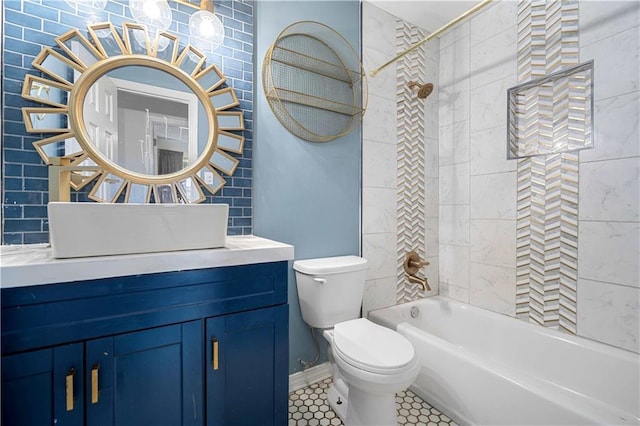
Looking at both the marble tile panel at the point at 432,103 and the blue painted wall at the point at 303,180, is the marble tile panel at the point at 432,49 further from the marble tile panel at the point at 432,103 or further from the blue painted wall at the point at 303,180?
the blue painted wall at the point at 303,180

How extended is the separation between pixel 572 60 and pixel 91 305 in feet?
8.37

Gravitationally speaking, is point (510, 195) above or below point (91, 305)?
above

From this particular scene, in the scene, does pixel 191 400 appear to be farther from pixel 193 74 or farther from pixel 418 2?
pixel 418 2

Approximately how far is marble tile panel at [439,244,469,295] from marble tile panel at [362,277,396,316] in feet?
1.66

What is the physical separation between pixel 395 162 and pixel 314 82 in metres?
Result: 0.81

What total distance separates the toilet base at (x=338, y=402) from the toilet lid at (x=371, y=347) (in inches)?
15.6

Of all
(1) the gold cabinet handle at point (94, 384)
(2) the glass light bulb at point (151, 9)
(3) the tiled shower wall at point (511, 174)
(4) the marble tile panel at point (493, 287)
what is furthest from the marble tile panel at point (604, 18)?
(1) the gold cabinet handle at point (94, 384)

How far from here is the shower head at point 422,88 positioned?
6.89ft

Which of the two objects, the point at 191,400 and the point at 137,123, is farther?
the point at 137,123

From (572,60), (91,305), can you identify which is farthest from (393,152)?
(91,305)

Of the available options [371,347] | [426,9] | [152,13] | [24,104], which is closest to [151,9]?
[152,13]

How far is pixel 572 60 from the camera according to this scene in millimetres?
1613

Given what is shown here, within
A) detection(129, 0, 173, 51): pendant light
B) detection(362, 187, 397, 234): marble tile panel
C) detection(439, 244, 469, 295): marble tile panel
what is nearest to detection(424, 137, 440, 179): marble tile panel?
detection(362, 187, 397, 234): marble tile panel

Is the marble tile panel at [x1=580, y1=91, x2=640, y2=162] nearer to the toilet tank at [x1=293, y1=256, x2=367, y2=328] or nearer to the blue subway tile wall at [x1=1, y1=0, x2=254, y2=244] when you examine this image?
the toilet tank at [x1=293, y1=256, x2=367, y2=328]
